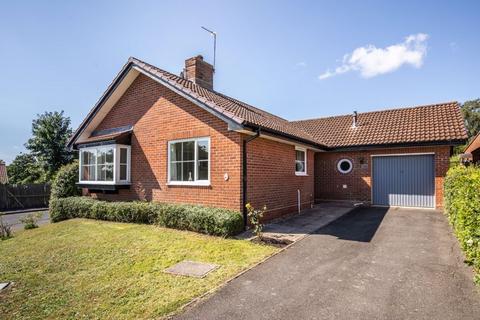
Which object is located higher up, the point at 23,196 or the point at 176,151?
the point at 176,151

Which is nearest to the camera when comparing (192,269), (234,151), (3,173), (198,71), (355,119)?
(192,269)

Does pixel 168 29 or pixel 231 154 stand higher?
pixel 168 29

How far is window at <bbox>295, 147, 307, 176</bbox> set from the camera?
12869mm

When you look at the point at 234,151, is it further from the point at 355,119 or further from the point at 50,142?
the point at 50,142

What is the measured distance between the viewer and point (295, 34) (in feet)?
36.4

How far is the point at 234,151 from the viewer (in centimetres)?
899

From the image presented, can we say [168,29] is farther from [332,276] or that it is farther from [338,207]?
[338,207]

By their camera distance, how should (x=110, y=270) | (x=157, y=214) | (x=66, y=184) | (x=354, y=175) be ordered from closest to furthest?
1. (x=110, y=270)
2. (x=157, y=214)
3. (x=66, y=184)
4. (x=354, y=175)

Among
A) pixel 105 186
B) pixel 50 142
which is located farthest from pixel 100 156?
pixel 50 142

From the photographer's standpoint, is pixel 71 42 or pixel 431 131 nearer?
pixel 71 42

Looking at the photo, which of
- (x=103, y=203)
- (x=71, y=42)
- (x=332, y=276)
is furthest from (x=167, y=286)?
(x=71, y=42)

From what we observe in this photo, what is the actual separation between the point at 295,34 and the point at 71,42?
8.59 meters

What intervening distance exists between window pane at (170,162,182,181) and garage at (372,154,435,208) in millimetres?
10222

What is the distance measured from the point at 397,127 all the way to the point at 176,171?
38.9 feet
